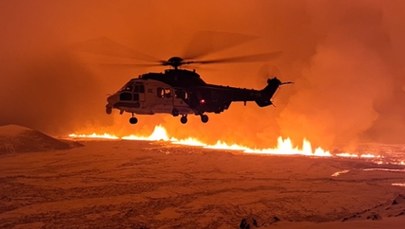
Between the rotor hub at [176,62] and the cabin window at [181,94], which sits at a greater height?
the rotor hub at [176,62]

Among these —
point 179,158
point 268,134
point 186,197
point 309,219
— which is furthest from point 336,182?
point 268,134

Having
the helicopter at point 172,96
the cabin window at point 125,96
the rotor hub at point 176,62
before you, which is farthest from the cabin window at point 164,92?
the rotor hub at point 176,62

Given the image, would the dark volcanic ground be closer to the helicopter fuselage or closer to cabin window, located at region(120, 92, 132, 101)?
the helicopter fuselage

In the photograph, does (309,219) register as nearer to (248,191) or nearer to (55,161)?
(248,191)

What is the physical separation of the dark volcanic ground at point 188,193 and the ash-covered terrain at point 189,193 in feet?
0.13

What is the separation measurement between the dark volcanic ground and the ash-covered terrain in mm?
40

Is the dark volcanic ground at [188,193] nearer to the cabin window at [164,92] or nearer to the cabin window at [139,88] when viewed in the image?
the cabin window at [164,92]

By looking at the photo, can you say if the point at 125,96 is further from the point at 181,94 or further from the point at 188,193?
the point at 188,193

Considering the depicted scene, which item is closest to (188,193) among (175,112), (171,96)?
(175,112)

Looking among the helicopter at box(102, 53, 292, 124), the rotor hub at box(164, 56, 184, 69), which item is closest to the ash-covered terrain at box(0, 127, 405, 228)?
the helicopter at box(102, 53, 292, 124)

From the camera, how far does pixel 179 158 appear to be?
3172 cm

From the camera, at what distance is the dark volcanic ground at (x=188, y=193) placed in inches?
612

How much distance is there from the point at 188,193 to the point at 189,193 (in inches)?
2.0

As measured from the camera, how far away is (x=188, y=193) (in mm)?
19969
